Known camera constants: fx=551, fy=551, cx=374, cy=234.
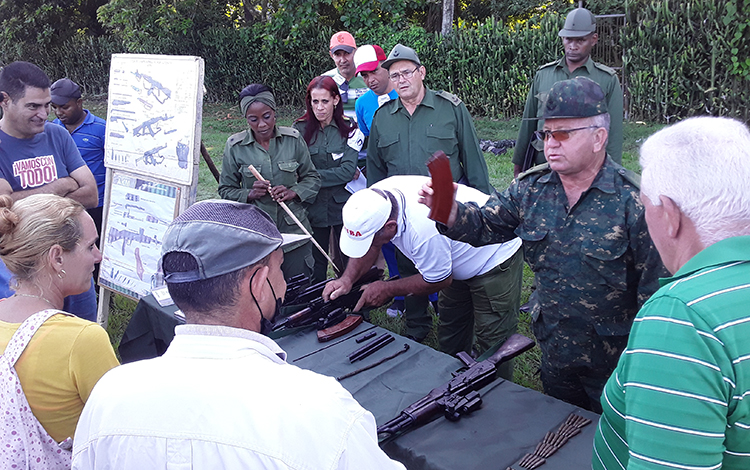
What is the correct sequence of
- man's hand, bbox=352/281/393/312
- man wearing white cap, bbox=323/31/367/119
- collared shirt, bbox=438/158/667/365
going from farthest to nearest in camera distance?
man wearing white cap, bbox=323/31/367/119
man's hand, bbox=352/281/393/312
collared shirt, bbox=438/158/667/365

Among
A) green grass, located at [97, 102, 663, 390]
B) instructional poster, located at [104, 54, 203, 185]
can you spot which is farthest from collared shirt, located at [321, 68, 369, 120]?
green grass, located at [97, 102, 663, 390]

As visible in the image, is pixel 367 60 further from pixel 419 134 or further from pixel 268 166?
pixel 268 166

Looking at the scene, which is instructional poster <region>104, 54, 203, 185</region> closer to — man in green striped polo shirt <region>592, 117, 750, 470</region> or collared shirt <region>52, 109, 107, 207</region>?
collared shirt <region>52, 109, 107, 207</region>

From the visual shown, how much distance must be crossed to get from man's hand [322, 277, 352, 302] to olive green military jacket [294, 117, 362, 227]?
1.59 metres

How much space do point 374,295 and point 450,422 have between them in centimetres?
128

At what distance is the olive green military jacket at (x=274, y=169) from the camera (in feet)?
14.3

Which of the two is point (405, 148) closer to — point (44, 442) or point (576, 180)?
point (576, 180)

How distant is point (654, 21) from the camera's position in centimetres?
1004

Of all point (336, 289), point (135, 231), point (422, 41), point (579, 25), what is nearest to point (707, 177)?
point (336, 289)

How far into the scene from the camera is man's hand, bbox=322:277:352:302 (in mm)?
3164

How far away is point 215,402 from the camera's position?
108 cm

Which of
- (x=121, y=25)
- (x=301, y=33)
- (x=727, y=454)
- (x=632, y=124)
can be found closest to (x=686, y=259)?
(x=727, y=454)

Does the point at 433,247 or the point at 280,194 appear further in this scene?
the point at 280,194

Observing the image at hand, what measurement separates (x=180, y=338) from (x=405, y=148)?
321 centimetres
